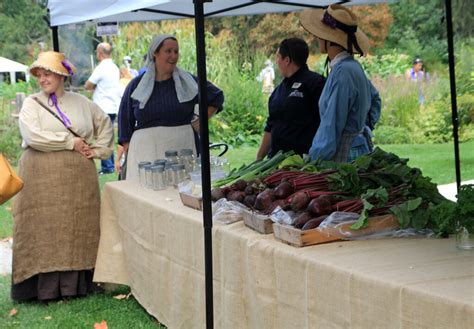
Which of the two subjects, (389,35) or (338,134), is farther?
(389,35)

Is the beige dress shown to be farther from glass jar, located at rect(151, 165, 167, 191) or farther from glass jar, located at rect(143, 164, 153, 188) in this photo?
glass jar, located at rect(151, 165, 167, 191)

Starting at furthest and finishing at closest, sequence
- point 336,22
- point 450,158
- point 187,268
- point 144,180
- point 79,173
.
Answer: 1. point 450,158
2. point 79,173
3. point 144,180
4. point 336,22
5. point 187,268

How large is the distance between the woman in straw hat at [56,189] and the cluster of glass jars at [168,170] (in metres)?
0.67

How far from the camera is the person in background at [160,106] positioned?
615 cm

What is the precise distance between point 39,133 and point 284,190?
2.46m

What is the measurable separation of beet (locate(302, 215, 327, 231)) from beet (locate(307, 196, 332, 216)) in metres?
0.04

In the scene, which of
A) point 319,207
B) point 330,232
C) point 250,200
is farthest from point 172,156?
point 330,232

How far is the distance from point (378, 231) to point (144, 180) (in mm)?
2378

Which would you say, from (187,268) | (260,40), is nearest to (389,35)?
(260,40)

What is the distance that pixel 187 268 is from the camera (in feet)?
14.7

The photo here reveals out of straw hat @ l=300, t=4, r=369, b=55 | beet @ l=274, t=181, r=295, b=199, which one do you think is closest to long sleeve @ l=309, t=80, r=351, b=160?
straw hat @ l=300, t=4, r=369, b=55

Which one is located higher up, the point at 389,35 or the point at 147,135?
the point at 389,35

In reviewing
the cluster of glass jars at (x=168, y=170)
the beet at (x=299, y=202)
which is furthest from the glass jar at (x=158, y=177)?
the beet at (x=299, y=202)

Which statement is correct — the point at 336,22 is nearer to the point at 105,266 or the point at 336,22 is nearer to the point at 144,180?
the point at 144,180
